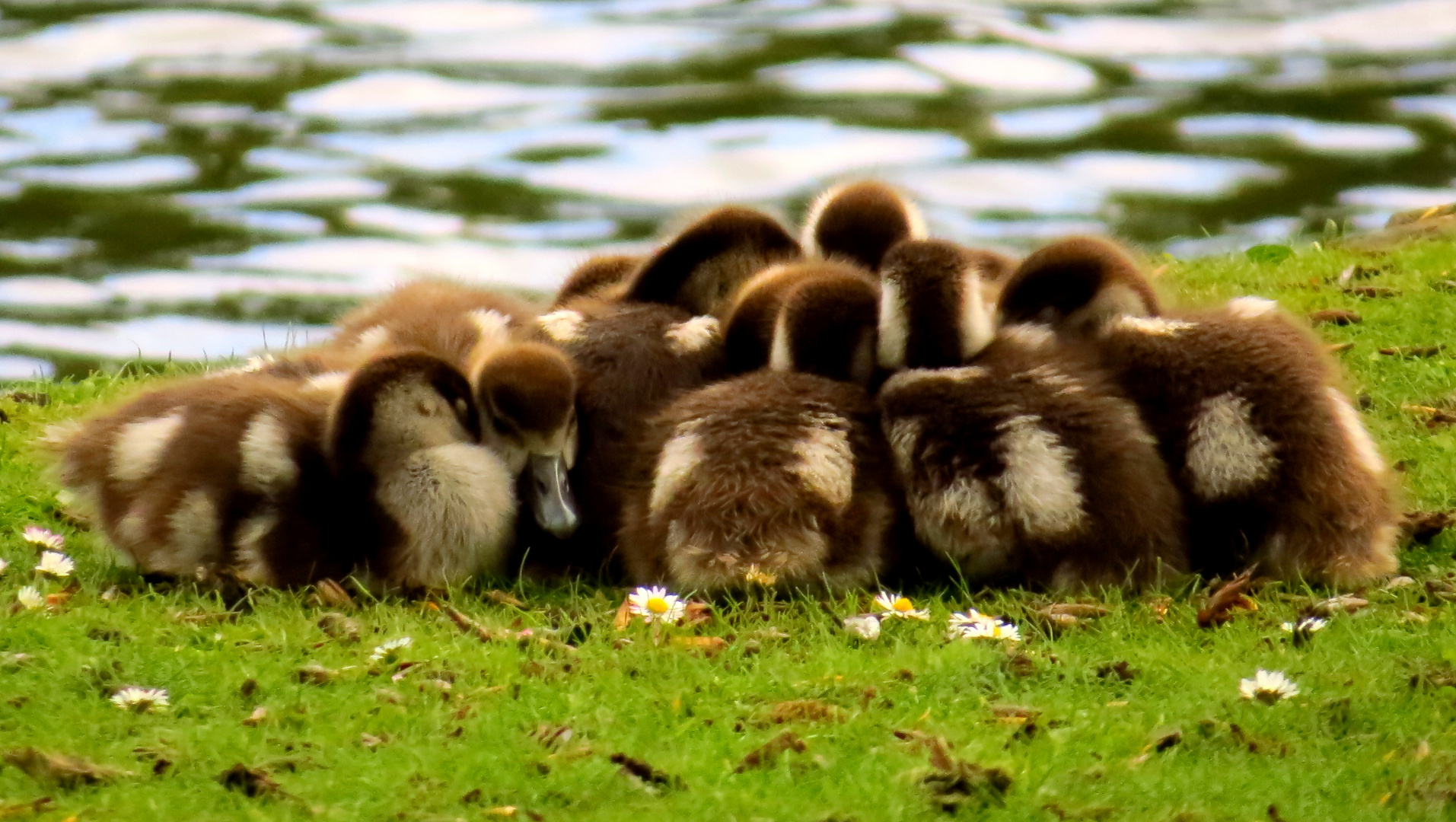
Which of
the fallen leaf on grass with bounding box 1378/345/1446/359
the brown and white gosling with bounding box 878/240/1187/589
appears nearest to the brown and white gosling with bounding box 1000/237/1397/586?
the brown and white gosling with bounding box 878/240/1187/589

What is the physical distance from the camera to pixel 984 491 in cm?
544

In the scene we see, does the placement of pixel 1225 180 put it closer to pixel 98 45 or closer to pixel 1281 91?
pixel 1281 91

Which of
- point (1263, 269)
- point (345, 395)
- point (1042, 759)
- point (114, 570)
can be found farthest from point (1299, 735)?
point (1263, 269)

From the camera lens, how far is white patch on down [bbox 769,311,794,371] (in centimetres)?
582

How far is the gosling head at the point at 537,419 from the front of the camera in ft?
18.6

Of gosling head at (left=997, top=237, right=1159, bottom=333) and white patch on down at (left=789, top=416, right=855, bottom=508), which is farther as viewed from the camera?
gosling head at (left=997, top=237, right=1159, bottom=333)

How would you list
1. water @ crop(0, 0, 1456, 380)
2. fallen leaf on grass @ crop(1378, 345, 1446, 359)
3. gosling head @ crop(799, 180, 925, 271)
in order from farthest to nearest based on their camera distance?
1. water @ crop(0, 0, 1456, 380)
2. fallen leaf on grass @ crop(1378, 345, 1446, 359)
3. gosling head @ crop(799, 180, 925, 271)

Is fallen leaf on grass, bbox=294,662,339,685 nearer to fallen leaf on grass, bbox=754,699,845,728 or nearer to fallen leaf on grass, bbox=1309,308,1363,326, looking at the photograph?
fallen leaf on grass, bbox=754,699,845,728

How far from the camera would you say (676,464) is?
5.61 metres

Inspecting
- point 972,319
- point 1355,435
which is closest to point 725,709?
point 972,319

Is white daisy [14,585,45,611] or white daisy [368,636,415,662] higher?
white daisy [368,636,415,662]

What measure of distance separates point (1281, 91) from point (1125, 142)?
2.69 m

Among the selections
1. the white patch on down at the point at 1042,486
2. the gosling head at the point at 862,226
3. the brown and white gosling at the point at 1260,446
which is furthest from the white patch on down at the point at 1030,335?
the gosling head at the point at 862,226

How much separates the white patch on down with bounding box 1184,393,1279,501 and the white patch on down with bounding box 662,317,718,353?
1.49 meters
